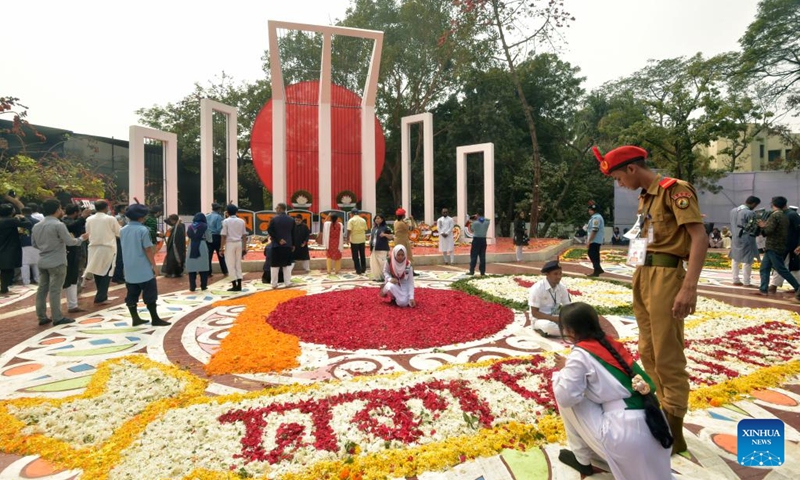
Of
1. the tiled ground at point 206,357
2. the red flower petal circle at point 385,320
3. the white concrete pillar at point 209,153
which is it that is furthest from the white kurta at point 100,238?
the white concrete pillar at point 209,153

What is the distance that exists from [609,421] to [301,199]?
18.3 m

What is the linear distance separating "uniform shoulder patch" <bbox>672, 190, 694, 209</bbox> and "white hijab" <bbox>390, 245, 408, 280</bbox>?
399 centimetres

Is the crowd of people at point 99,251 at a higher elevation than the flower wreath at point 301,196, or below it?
below

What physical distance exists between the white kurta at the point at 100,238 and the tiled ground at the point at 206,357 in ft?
2.50

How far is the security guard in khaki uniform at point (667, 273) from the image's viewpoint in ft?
7.51

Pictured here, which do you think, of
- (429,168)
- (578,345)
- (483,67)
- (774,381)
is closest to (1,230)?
(578,345)

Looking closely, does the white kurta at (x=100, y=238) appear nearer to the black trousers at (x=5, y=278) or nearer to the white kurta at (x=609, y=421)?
the black trousers at (x=5, y=278)

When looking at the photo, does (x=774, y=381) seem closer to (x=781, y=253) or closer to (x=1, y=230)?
(x=781, y=253)

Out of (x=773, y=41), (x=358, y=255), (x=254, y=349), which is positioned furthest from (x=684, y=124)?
(x=254, y=349)

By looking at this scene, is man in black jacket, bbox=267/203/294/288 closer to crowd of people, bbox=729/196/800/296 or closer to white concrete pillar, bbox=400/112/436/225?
crowd of people, bbox=729/196/800/296

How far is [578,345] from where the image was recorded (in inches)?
81.4

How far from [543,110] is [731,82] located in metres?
9.54
